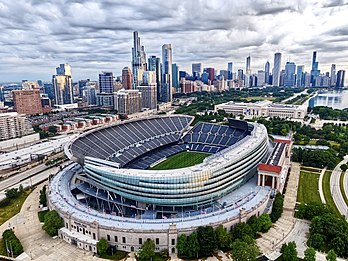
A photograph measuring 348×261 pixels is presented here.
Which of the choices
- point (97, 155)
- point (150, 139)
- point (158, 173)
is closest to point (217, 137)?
point (150, 139)

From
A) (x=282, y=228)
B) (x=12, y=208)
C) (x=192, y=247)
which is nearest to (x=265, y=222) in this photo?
(x=282, y=228)

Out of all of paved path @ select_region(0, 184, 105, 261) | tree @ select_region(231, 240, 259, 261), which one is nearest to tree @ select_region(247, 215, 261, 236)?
tree @ select_region(231, 240, 259, 261)

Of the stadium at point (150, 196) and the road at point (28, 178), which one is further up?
the stadium at point (150, 196)

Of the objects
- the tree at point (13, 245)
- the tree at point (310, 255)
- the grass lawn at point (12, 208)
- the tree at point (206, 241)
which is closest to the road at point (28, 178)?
the grass lawn at point (12, 208)

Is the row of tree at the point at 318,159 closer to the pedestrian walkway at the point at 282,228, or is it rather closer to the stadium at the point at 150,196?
the stadium at the point at 150,196

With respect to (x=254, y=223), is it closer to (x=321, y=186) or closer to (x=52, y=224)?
(x=321, y=186)

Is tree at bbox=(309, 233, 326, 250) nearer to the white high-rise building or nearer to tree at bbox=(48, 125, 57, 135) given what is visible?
the white high-rise building
